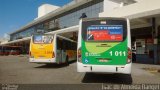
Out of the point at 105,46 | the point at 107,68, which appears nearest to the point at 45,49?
the point at 105,46

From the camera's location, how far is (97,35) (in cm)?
1099

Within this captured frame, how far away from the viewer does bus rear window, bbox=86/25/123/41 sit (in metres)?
10.8

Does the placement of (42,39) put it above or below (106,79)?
above

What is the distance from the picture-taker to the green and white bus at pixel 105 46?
34.8ft

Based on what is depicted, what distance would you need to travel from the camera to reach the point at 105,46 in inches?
427

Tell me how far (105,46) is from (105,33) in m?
0.56

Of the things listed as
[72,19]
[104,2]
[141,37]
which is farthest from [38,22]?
[141,37]

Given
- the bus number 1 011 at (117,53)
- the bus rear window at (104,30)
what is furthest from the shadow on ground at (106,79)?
the bus rear window at (104,30)

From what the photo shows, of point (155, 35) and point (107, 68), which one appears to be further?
point (155, 35)

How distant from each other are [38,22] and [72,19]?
2405 centimetres

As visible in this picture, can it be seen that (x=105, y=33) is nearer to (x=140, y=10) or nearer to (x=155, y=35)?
(x=155, y=35)

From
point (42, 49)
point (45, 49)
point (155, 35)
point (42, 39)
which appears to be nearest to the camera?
point (45, 49)

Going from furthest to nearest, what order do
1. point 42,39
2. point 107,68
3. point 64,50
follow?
1. point 64,50
2. point 42,39
3. point 107,68

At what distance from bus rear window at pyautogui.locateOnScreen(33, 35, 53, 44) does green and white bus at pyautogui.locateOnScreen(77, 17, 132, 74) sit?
837cm
